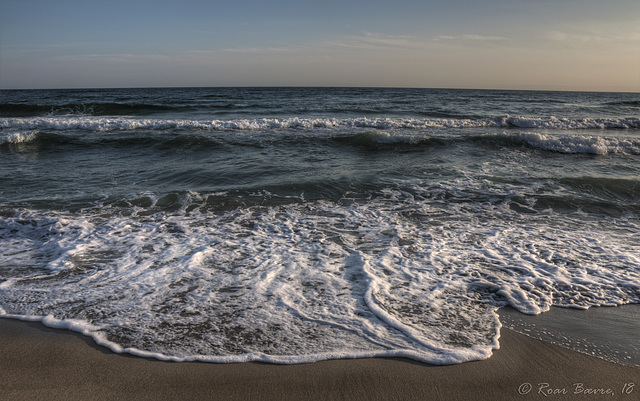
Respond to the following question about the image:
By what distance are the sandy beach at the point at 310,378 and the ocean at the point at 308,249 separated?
113mm

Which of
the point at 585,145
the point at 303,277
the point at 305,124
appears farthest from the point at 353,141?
the point at 303,277

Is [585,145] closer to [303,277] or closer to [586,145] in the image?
[586,145]

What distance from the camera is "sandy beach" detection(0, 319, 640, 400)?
2.13m

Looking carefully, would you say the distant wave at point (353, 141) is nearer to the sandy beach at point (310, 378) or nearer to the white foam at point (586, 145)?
the white foam at point (586, 145)

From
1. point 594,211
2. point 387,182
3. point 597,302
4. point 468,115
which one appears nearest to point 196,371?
point 597,302

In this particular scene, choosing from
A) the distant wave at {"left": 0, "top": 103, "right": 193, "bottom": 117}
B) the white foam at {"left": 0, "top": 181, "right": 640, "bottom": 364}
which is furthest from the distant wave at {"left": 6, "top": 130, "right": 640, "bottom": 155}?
the distant wave at {"left": 0, "top": 103, "right": 193, "bottom": 117}

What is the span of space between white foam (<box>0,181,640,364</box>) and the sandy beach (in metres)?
0.10

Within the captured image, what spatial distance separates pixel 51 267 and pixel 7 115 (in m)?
20.8

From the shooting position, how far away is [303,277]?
11.5ft

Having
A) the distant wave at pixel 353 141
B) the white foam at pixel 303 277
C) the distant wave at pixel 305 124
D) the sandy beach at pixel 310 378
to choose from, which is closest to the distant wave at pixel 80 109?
the distant wave at pixel 305 124

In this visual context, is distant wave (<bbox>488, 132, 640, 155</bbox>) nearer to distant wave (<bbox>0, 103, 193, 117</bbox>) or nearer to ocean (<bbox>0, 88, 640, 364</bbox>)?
ocean (<bbox>0, 88, 640, 364</bbox>)

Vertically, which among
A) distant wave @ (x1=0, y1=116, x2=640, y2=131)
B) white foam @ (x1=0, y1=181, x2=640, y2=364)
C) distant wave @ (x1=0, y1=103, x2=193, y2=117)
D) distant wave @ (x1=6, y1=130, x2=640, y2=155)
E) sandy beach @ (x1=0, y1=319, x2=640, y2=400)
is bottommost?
sandy beach @ (x1=0, y1=319, x2=640, y2=400)

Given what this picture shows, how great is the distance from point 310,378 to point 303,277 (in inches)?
52.1

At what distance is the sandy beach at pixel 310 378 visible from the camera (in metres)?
2.13
